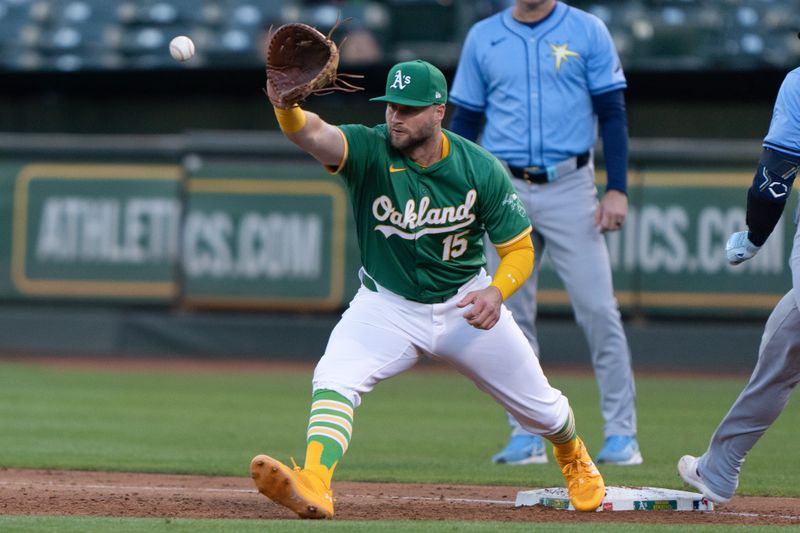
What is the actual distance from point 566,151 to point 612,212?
362 mm

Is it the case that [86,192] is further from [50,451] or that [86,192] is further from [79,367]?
[50,451]

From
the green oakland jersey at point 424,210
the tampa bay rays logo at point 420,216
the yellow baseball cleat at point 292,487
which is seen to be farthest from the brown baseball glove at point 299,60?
the yellow baseball cleat at point 292,487

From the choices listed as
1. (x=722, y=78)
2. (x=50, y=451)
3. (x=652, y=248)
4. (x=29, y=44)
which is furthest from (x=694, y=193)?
(x=29, y=44)

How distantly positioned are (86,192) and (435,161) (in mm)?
7915

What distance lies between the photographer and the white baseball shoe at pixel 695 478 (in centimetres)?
480

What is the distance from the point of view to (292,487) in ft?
13.6

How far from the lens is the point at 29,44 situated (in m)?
15.5

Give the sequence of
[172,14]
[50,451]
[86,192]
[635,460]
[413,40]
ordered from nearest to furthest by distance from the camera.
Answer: [635,460] < [50,451] < [86,192] < [413,40] < [172,14]

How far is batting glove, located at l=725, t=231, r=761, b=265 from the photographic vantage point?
4.49m

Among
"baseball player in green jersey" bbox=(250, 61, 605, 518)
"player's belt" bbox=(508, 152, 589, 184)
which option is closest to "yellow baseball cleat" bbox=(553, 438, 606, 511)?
"baseball player in green jersey" bbox=(250, 61, 605, 518)

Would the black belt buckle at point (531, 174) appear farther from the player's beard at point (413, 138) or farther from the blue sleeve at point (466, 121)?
the player's beard at point (413, 138)

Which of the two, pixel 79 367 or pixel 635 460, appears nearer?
pixel 635 460

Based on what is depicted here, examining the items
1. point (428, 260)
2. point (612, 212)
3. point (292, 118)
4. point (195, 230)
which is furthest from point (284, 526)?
point (195, 230)

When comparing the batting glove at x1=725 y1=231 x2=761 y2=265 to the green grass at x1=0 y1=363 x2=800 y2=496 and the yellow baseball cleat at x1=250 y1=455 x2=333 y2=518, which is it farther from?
the yellow baseball cleat at x1=250 y1=455 x2=333 y2=518
